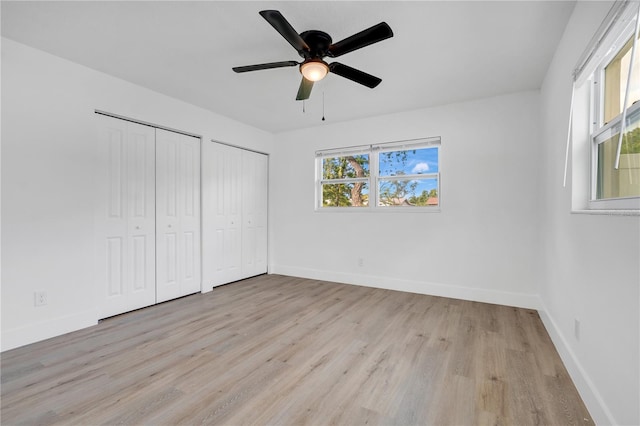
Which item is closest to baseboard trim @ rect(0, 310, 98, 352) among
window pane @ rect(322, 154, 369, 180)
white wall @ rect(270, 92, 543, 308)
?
white wall @ rect(270, 92, 543, 308)

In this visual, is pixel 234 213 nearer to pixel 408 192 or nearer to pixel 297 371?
pixel 408 192

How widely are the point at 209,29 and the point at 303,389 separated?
8.71ft

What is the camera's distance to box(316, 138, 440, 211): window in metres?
3.92

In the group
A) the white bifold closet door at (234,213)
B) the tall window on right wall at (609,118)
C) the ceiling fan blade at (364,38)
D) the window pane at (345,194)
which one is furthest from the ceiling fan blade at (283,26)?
the window pane at (345,194)

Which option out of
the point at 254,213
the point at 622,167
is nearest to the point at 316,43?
the point at 622,167

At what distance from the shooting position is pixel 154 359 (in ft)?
7.07

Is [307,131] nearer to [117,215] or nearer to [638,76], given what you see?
Result: [117,215]

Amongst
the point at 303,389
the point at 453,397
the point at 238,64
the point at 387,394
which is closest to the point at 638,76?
the point at 453,397

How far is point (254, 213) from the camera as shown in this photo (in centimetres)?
485

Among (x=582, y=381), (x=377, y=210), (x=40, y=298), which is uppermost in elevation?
(x=377, y=210)

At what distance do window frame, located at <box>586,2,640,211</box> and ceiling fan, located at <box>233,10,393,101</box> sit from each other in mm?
1153

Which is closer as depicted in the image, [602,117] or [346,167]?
[602,117]

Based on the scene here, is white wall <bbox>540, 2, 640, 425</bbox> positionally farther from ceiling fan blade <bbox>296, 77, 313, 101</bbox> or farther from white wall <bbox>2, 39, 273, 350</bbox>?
white wall <bbox>2, 39, 273, 350</bbox>

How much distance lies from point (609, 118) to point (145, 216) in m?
4.11
